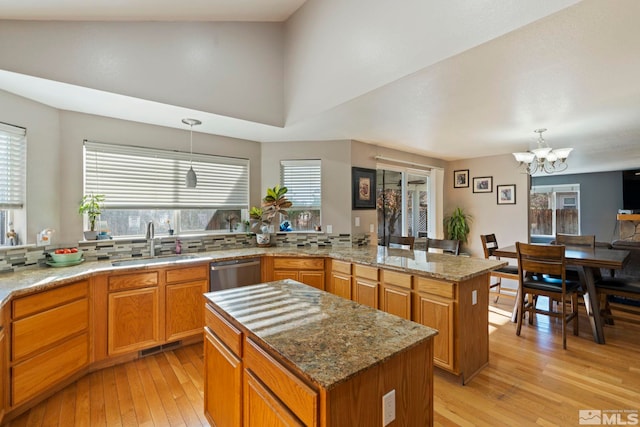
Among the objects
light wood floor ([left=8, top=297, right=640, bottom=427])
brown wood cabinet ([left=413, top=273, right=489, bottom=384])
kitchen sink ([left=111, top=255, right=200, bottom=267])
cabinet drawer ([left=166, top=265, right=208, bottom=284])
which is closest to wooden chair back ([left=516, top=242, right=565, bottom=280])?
light wood floor ([left=8, top=297, right=640, bottom=427])

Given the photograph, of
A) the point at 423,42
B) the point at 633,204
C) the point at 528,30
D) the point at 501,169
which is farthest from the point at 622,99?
the point at 633,204

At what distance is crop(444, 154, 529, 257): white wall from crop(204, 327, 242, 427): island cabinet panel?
5.23 metres

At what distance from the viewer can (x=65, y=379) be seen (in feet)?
7.73

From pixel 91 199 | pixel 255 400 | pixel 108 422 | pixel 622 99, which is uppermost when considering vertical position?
pixel 622 99

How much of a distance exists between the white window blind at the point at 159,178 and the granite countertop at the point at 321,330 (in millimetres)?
2214

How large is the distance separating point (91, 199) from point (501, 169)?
6052 millimetres

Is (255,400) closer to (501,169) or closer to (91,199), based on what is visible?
(91,199)

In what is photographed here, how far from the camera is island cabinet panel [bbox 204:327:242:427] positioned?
4.72 ft

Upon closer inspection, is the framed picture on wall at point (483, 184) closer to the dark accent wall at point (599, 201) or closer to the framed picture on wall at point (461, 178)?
the framed picture on wall at point (461, 178)

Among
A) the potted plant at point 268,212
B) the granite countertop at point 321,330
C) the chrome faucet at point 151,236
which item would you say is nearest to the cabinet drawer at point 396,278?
the granite countertop at point 321,330

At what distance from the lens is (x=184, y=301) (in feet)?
9.95

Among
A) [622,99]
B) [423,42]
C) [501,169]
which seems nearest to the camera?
[423,42]

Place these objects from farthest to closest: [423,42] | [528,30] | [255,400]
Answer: [423,42], [528,30], [255,400]

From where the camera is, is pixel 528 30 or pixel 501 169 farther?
pixel 501 169
